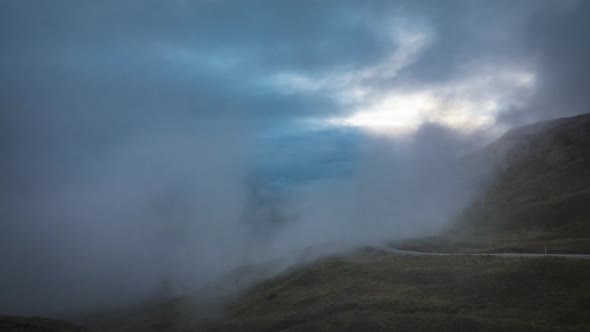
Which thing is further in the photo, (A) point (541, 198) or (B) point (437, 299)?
(A) point (541, 198)

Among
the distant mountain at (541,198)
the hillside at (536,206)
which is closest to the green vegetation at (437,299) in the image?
the hillside at (536,206)

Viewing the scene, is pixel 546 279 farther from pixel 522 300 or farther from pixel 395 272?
pixel 395 272

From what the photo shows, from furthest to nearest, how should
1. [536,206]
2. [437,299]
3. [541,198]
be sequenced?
[541,198]
[536,206]
[437,299]

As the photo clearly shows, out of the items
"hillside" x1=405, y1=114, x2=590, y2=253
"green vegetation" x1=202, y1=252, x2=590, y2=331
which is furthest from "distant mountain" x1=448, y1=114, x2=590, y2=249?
"green vegetation" x1=202, y1=252, x2=590, y2=331

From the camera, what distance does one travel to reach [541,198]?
12575 cm

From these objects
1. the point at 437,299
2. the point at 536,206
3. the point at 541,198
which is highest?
the point at 541,198

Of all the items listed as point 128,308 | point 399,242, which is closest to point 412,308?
point 399,242

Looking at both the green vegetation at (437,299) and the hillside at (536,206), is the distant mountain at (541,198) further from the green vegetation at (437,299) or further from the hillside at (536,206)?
the green vegetation at (437,299)

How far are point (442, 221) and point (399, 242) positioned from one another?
160 ft

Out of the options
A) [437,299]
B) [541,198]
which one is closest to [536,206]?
Result: [541,198]

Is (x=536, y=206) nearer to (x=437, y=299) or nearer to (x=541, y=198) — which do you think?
(x=541, y=198)

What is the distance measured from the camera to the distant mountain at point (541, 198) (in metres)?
90.2

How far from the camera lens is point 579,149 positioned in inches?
6339

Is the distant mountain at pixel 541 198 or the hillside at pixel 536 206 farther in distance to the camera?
the distant mountain at pixel 541 198
